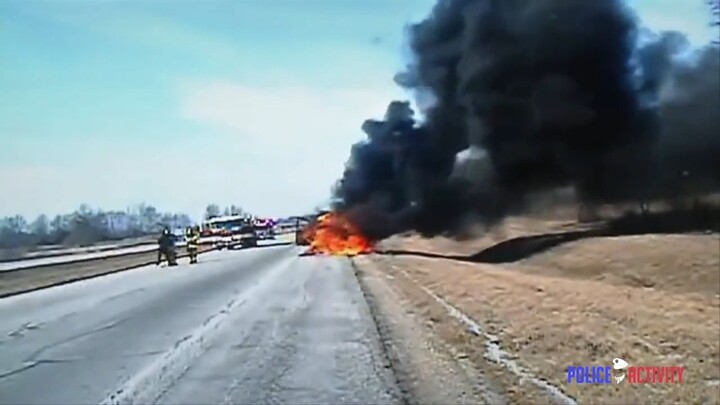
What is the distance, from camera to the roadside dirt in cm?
991

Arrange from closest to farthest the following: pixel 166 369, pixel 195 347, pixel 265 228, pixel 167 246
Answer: pixel 166 369, pixel 195 347, pixel 167 246, pixel 265 228

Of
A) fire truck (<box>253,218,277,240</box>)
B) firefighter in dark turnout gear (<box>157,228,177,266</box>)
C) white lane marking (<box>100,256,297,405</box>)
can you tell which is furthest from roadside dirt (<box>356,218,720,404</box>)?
fire truck (<box>253,218,277,240</box>)

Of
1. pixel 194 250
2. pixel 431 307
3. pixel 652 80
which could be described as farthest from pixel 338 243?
pixel 431 307

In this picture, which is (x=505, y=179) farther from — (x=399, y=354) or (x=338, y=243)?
(x=399, y=354)

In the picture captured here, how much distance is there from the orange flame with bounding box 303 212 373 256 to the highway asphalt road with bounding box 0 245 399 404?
2244 centimetres

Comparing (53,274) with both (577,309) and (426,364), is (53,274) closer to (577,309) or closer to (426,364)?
(577,309)

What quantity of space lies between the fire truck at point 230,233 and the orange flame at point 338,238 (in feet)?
44.9

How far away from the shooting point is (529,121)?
35.3m

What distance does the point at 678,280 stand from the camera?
862 inches

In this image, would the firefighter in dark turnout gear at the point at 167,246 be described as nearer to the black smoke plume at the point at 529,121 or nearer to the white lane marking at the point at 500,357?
the black smoke plume at the point at 529,121

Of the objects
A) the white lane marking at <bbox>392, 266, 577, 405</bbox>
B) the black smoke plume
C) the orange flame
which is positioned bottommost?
the white lane marking at <bbox>392, 266, 577, 405</bbox>

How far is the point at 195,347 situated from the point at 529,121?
932 inches

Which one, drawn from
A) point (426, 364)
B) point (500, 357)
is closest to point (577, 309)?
point (500, 357)

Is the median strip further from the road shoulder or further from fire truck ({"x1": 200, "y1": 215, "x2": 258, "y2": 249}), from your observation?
fire truck ({"x1": 200, "y1": 215, "x2": 258, "y2": 249})
